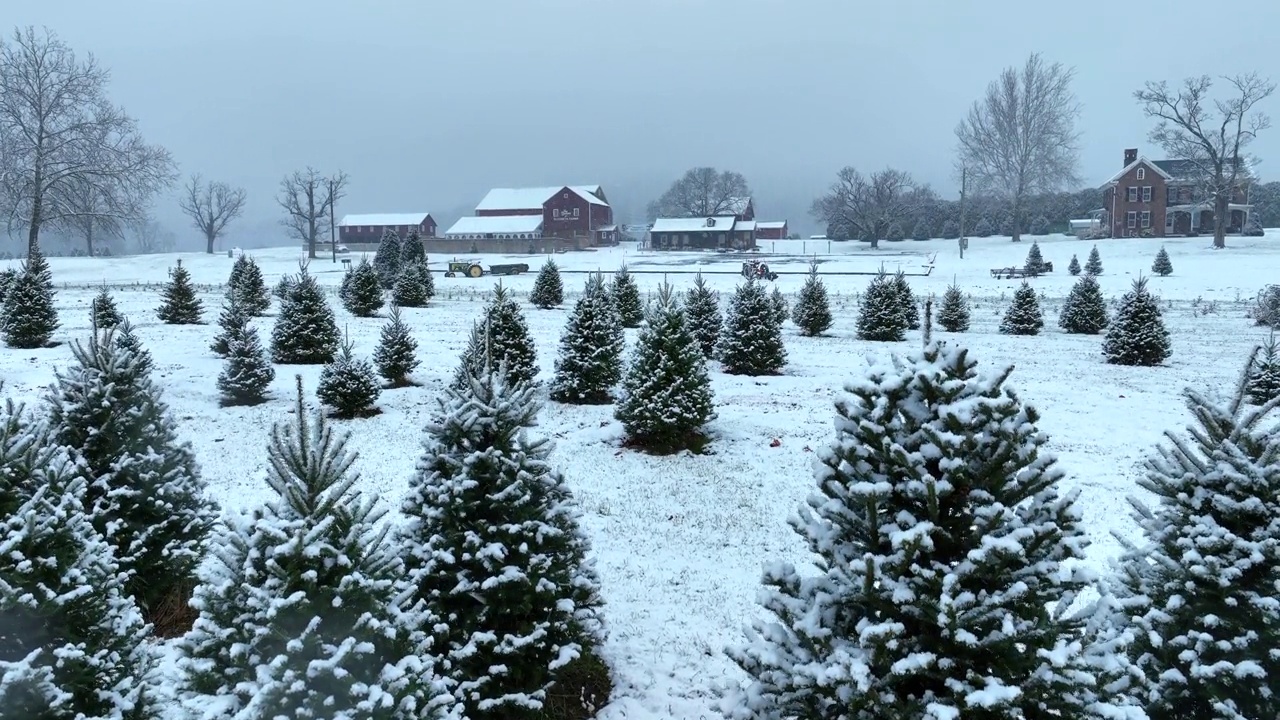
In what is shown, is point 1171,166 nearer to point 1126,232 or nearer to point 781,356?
point 1126,232

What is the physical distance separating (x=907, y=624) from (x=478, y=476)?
276 cm

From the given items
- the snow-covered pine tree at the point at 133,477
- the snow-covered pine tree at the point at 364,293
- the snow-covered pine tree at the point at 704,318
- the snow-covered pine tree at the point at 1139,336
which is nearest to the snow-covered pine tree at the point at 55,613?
the snow-covered pine tree at the point at 133,477

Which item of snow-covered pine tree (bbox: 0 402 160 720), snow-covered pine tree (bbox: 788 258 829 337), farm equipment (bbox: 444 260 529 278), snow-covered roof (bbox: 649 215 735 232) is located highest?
snow-covered roof (bbox: 649 215 735 232)

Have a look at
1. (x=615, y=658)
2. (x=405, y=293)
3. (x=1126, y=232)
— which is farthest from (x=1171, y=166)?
(x=615, y=658)

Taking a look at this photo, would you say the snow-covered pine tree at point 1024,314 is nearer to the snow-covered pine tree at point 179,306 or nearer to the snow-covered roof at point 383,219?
the snow-covered pine tree at point 179,306

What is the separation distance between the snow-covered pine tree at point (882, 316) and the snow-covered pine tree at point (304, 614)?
76.7 feet

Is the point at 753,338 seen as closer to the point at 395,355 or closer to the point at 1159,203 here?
the point at 395,355

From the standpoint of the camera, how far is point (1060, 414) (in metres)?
14.7

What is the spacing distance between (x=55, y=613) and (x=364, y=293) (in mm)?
28722

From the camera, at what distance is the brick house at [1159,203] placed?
68.2 meters

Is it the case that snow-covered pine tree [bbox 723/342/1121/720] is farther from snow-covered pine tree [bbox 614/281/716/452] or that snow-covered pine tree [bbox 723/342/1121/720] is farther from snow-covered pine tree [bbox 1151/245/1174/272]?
snow-covered pine tree [bbox 1151/245/1174/272]

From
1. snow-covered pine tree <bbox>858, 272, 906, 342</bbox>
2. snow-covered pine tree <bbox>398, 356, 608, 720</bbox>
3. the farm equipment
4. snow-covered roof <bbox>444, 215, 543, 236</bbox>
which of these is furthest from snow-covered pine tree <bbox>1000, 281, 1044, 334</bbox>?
snow-covered roof <bbox>444, 215, 543, 236</bbox>

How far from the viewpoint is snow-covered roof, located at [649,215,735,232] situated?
275 feet

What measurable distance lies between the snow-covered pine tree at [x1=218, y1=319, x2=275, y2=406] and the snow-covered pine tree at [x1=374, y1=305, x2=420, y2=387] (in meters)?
2.36
